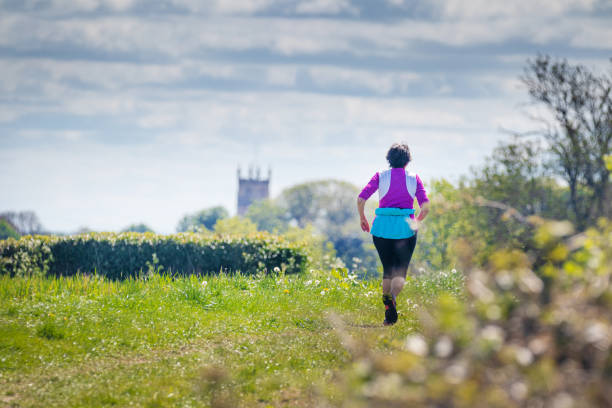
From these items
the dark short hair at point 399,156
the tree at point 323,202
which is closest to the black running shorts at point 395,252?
the dark short hair at point 399,156

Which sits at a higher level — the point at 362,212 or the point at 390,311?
the point at 362,212

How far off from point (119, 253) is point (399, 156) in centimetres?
1078

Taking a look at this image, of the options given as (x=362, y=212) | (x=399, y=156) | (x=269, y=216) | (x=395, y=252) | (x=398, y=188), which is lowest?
(x=269, y=216)

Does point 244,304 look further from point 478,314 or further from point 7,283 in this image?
point 478,314

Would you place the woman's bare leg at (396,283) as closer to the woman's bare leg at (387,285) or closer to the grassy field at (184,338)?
the woman's bare leg at (387,285)

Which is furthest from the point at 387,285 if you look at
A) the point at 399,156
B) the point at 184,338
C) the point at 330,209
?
the point at 330,209

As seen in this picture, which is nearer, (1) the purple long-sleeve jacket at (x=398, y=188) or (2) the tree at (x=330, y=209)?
(1) the purple long-sleeve jacket at (x=398, y=188)

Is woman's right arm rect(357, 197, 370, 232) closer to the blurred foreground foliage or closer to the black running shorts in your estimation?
the black running shorts

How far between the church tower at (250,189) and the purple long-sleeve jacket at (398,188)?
458ft

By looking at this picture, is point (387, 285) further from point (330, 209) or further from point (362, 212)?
point (330, 209)

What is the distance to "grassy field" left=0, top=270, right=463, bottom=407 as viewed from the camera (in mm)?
5914

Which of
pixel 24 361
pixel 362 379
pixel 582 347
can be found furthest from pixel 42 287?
pixel 582 347

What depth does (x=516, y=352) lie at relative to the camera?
2584mm

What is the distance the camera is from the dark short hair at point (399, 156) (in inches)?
328
